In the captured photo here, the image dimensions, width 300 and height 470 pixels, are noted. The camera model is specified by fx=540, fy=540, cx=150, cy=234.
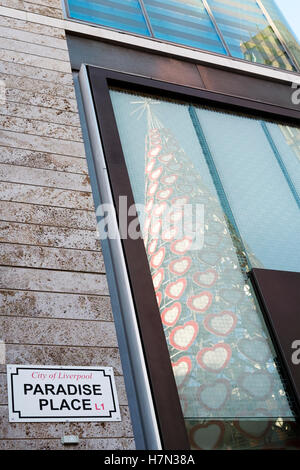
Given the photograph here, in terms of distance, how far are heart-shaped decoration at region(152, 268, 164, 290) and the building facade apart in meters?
0.01

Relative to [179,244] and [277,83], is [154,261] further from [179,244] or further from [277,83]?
[277,83]

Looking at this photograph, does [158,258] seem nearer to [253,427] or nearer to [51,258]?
[51,258]

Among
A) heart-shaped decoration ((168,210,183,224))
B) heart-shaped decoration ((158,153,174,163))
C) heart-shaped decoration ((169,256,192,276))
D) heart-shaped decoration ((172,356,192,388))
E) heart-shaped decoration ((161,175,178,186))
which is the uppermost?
heart-shaped decoration ((158,153,174,163))

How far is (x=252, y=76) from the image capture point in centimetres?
662

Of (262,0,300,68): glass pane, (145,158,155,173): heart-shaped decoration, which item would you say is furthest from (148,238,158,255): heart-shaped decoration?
(262,0,300,68): glass pane

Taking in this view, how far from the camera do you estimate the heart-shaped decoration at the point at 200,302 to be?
13.2 feet

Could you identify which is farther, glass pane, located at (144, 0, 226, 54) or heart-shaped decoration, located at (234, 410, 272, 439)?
glass pane, located at (144, 0, 226, 54)

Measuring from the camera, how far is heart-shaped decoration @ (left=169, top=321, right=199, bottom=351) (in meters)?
3.80

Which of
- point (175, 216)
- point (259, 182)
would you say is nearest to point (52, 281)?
point (175, 216)

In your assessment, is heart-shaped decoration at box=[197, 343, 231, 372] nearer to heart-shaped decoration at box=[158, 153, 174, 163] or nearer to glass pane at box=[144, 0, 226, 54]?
heart-shaped decoration at box=[158, 153, 174, 163]

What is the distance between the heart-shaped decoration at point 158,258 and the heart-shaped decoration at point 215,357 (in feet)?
Answer: 2.49

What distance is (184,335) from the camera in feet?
12.7
